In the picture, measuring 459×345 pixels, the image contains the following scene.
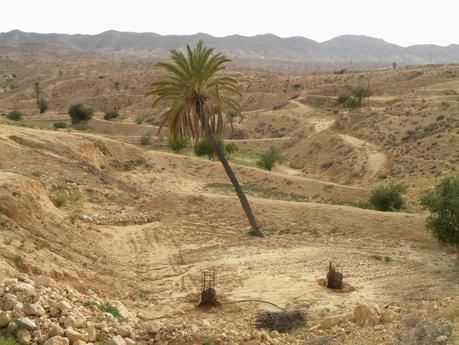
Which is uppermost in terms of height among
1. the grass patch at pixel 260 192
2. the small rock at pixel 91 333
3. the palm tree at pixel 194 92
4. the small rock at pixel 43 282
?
the palm tree at pixel 194 92

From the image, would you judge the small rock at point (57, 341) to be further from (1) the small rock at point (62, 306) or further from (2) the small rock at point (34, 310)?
(1) the small rock at point (62, 306)

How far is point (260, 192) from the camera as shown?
2462 cm

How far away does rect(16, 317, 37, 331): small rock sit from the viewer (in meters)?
6.73

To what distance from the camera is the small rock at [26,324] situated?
673cm

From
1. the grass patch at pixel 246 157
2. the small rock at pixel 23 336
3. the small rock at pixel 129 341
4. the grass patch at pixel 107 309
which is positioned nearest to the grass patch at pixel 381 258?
the grass patch at pixel 107 309

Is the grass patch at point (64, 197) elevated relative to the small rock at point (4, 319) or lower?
lower

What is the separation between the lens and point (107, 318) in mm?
7969

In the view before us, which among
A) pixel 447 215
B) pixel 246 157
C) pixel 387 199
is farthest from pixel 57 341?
pixel 246 157

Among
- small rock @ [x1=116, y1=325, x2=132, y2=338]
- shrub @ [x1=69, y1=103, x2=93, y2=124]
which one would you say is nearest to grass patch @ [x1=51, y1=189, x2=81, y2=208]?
small rock @ [x1=116, y1=325, x2=132, y2=338]

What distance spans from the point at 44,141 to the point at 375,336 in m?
19.6

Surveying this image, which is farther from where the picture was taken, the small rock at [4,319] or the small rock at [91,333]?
the small rock at [91,333]

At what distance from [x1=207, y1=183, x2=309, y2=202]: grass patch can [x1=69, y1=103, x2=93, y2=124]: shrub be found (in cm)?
3192

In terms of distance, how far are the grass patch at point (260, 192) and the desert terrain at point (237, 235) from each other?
20cm

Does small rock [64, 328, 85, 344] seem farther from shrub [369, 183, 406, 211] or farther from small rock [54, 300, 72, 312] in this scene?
shrub [369, 183, 406, 211]
